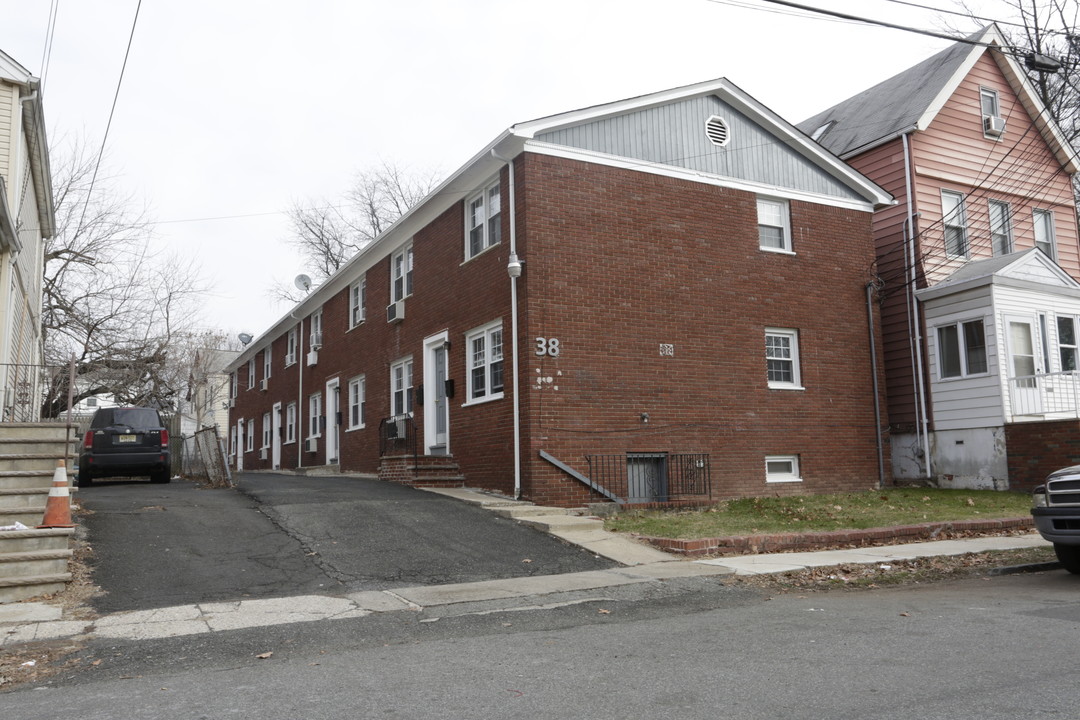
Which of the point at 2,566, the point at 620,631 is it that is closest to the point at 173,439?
the point at 2,566

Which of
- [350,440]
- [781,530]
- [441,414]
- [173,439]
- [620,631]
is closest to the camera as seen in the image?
[620,631]

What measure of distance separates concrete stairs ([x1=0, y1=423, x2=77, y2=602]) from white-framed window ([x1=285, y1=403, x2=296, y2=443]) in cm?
1846

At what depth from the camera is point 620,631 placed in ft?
21.6

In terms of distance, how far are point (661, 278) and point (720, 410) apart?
2.73 meters

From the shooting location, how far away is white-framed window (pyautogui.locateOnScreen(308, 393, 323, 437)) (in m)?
26.1

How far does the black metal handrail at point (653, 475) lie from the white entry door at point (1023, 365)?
6811 mm

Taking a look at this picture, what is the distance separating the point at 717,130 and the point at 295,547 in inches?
468

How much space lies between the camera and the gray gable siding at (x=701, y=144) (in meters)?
15.8

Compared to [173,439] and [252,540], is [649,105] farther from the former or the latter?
[173,439]

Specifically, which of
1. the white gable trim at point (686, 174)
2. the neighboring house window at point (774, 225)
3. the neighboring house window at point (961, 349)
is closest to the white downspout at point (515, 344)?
the white gable trim at point (686, 174)

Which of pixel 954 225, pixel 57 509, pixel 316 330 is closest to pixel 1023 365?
pixel 954 225

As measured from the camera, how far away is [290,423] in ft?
96.5

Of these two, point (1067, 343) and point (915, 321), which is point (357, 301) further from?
point (1067, 343)

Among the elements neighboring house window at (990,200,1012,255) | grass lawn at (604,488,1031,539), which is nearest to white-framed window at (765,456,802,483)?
grass lawn at (604,488,1031,539)
